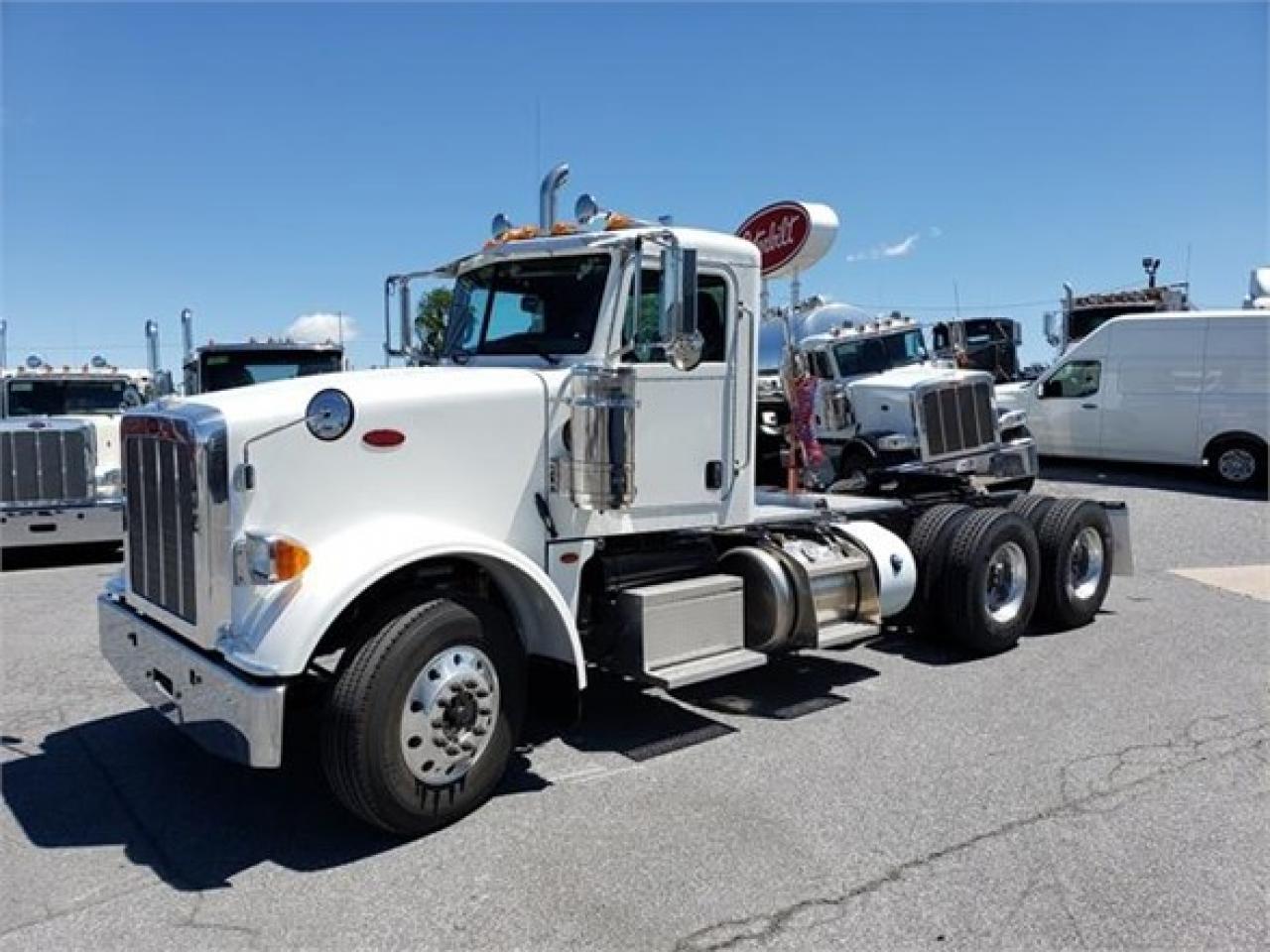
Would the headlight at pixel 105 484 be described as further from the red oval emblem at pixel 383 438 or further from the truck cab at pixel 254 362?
the red oval emblem at pixel 383 438

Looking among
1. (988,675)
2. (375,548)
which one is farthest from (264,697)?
(988,675)

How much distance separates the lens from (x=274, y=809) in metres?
4.56

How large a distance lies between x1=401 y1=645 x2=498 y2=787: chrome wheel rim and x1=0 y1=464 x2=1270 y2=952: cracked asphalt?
0.29m

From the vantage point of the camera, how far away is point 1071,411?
17.8m

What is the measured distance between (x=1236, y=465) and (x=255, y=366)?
14237 millimetres

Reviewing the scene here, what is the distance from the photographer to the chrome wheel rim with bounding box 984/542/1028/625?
290 inches

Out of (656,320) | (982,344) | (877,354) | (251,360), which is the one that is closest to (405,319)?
(656,320)

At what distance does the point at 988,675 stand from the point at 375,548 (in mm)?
4233

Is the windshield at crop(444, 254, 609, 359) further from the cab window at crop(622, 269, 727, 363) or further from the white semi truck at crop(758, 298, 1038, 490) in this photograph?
the white semi truck at crop(758, 298, 1038, 490)

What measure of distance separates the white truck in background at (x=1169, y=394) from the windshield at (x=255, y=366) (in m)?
11.9

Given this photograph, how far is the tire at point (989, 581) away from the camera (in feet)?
23.0

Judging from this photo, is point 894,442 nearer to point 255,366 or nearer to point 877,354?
point 877,354

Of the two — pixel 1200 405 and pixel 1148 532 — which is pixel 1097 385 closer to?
pixel 1200 405

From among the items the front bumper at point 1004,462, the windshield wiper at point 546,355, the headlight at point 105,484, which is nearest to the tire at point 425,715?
the windshield wiper at point 546,355
